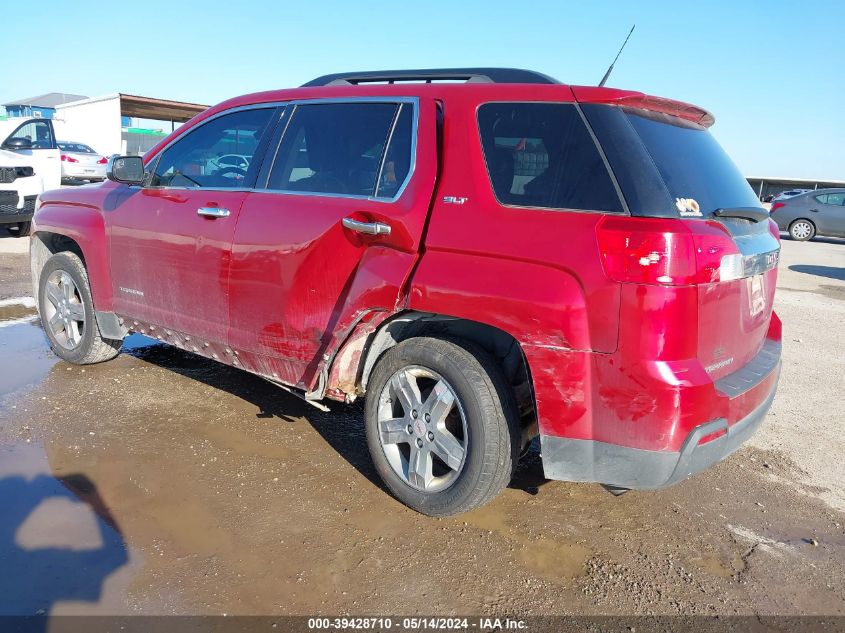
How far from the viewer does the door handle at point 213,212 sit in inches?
147

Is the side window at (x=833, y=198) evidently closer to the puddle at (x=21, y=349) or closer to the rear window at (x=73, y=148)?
the puddle at (x=21, y=349)

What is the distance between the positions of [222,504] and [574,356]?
6.05 ft

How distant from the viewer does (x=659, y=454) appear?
98.8 inches

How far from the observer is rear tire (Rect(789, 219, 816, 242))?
19297 millimetres

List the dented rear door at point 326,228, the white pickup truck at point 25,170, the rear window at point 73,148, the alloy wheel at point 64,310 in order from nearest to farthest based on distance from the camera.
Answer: the dented rear door at point 326,228
the alloy wheel at point 64,310
the white pickup truck at point 25,170
the rear window at point 73,148

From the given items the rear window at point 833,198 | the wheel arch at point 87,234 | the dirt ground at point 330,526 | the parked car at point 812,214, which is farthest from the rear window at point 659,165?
the rear window at point 833,198

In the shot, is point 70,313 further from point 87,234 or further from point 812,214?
point 812,214

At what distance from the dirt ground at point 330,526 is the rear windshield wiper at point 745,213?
58.4 inches

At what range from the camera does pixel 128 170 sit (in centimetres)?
424

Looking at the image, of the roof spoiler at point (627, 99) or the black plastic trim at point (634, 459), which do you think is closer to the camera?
the black plastic trim at point (634, 459)

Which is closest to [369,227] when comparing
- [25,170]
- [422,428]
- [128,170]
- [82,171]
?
[422,428]

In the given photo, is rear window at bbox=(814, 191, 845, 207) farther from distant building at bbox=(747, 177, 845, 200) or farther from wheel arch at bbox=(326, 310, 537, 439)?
distant building at bbox=(747, 177, 845, 200)

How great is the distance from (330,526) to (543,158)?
6.23ft

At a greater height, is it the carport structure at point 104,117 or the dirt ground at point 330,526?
the carport structure at point 104,117
